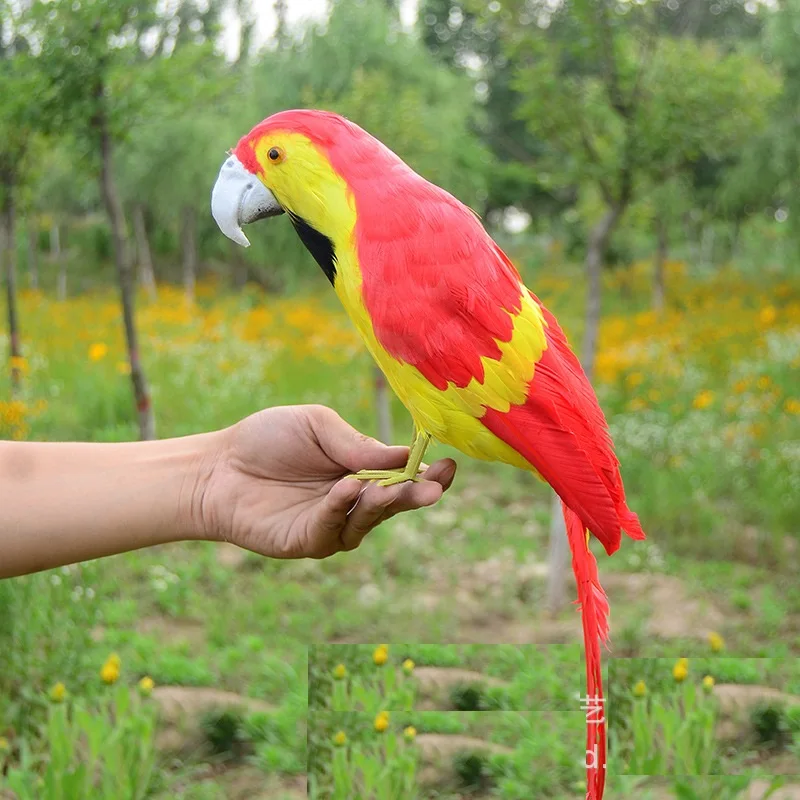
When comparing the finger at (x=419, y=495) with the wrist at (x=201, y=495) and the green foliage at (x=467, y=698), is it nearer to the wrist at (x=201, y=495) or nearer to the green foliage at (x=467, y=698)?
the wrist at (x=201, y=495)

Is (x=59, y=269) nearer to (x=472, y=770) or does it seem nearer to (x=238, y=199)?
(x=472, y=770)

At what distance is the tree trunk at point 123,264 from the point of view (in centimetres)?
350

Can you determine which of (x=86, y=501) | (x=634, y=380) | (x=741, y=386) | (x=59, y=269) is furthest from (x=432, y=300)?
(x=59, y=269)

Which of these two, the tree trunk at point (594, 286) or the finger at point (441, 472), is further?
the tree trunk at point (594, 286)

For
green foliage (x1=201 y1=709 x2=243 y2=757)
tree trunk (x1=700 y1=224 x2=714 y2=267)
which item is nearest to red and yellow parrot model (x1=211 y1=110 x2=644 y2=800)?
green foliage (x1=201 y1=709 x2=243 y2=757)

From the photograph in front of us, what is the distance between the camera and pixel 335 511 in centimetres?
128

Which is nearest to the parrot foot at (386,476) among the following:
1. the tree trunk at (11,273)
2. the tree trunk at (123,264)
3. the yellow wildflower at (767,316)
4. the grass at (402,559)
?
the grass at (402,559)

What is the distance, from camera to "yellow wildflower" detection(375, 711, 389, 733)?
1701 millimetres

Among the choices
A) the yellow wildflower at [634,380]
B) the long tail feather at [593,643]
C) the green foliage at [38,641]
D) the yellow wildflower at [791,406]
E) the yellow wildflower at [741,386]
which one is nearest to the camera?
the long tail feather at [593,643]

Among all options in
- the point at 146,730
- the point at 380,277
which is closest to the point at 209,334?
the point at 146,730

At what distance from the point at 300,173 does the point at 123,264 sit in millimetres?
2722

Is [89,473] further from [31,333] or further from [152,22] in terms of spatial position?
[31,333]

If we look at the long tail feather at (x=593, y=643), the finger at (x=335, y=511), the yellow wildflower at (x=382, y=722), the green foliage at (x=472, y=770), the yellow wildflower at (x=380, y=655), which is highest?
the finger at (x=335, y=511)

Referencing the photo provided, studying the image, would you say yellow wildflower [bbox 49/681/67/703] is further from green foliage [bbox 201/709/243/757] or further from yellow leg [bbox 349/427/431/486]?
yellow leg [bbox 349/427/431/486]
